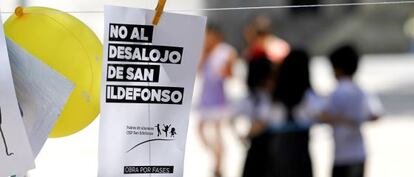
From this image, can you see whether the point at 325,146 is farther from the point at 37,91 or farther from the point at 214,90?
the point at 37,91

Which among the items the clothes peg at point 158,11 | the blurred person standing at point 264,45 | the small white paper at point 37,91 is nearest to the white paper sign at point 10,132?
the small white paper at point 37,91

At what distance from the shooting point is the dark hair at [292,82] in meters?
4.73

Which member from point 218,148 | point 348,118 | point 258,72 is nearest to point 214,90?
point 218,148

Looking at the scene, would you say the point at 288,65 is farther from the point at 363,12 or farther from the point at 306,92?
the point at 363,12

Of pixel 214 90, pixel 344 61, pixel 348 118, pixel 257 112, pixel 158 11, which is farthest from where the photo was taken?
pixel 214 90

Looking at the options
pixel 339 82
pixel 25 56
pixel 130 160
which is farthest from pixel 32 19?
pixel 339 82

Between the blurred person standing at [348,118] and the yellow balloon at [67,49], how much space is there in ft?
9.36

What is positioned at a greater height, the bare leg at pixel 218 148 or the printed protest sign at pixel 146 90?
the printed protest sign at pixel 146 90

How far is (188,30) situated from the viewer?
165cm

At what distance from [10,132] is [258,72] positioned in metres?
3.80

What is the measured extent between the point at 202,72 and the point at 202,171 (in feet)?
2.50

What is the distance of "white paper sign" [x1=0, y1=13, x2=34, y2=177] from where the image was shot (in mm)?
1632

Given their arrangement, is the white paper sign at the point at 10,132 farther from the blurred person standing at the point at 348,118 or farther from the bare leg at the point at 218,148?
the bare leg at the point at 218,148

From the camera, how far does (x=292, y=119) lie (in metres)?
4.73
